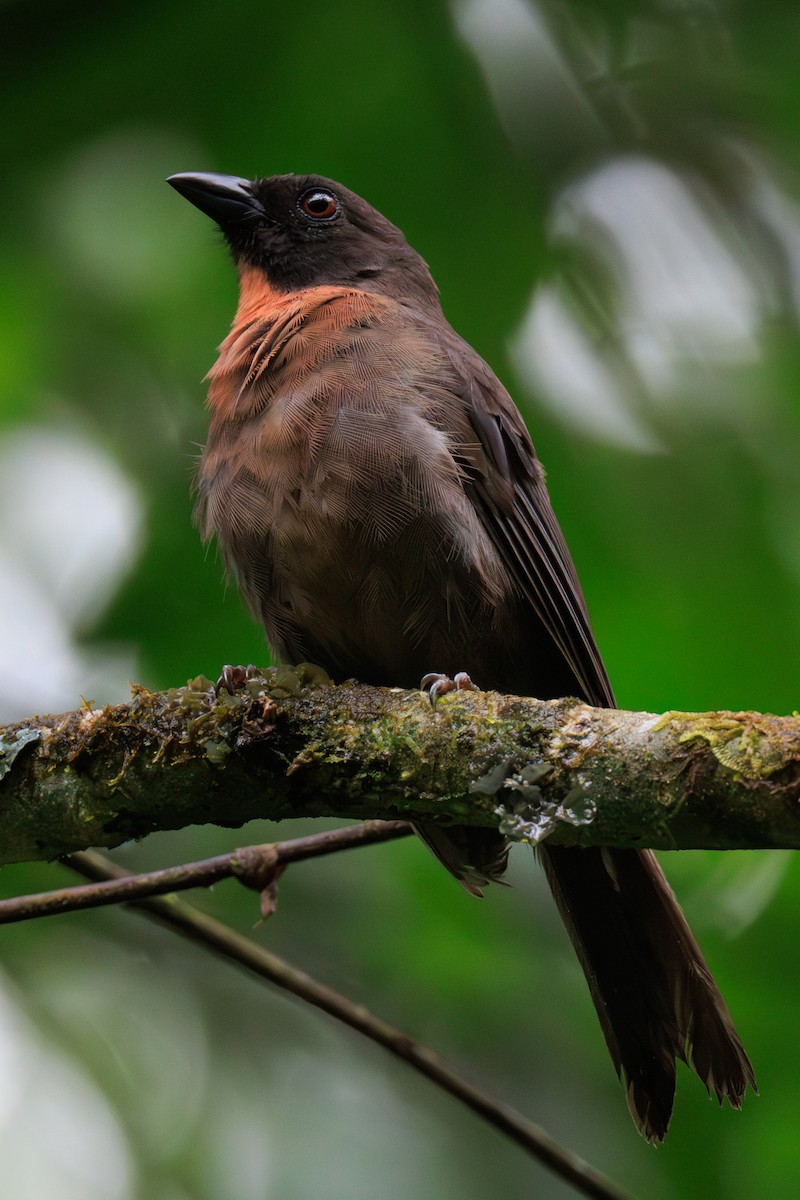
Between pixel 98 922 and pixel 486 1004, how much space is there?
1653mm

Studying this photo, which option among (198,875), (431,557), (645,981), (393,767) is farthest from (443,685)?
(645,981)

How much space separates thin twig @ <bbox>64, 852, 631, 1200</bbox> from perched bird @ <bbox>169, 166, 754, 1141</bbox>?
0.86 feet

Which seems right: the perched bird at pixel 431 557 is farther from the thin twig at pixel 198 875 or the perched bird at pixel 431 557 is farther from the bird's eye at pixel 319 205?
the bird's eye at pixel 319 205

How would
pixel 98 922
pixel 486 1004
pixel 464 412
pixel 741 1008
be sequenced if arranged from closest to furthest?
pixel 464 412 → pixel 741 1008 → pixel 486 1004 → pixel 98 922

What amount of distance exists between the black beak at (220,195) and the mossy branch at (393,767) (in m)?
2.11

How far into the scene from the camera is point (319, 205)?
4.66m

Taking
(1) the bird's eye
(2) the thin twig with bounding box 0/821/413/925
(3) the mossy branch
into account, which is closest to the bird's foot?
(3) the mossy branch

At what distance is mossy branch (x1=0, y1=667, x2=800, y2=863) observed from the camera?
2.35m

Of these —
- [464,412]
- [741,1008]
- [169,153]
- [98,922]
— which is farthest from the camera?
[98,922]

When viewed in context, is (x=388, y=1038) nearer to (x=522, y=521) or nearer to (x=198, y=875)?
(x=198, y=875)

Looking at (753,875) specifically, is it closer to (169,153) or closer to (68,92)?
(169,153)

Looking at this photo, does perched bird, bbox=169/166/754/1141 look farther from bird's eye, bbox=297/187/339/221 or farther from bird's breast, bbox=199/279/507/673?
bird's eye, bbox=297/187/339/221

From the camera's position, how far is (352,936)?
4668mm

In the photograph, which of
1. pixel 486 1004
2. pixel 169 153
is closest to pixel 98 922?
pixel 486 1004
